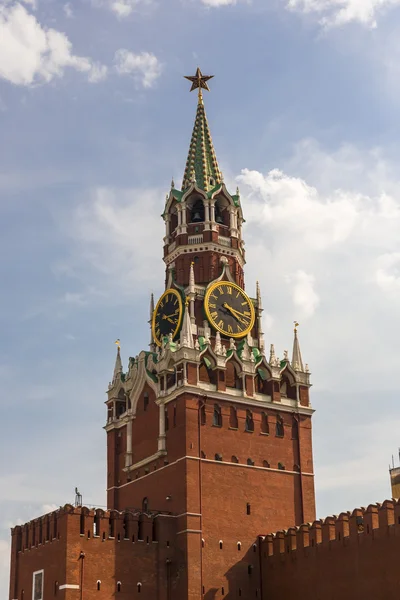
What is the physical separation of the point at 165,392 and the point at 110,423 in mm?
7706

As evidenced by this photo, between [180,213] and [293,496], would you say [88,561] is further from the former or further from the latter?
[180,213]

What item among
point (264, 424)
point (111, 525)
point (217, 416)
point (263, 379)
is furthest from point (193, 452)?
point (263, 379)

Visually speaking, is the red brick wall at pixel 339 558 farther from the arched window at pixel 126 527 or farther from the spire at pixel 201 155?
the spire at pixel 201 155

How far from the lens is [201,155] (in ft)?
250

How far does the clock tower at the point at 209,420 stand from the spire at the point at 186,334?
0.09 meters

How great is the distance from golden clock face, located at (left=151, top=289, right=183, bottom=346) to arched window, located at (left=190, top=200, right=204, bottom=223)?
22.4 feet

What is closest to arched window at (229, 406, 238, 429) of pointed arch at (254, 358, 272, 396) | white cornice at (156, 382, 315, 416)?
white cornice at (156, 382, 315, 416)

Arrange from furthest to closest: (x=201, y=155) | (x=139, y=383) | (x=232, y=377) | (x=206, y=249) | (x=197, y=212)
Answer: (x=201, y=155)
(x=197, y=212)
(x=206, y=249)
(x=139, y=383)
(x=232, y=377)

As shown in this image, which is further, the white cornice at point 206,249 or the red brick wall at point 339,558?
the white cornice at point 206,249

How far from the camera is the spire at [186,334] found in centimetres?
6352

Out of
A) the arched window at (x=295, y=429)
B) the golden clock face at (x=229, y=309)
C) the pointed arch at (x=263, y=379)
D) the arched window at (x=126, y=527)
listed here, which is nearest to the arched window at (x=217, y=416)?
the pointed arch at (x=263, y=379)

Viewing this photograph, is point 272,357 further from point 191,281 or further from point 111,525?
point 111,525

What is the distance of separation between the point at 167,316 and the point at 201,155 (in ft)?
49.8

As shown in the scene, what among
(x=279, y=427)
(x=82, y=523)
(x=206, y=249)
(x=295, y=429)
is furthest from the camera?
(x=206, y=249)
